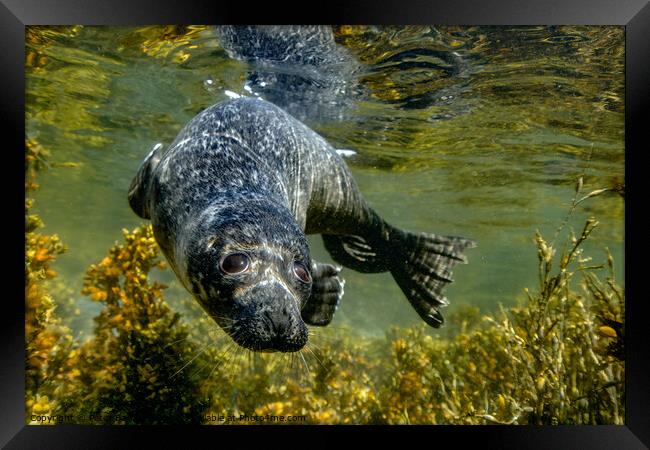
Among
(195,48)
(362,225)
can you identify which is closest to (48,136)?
(195,48)

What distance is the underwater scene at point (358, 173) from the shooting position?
476 cm

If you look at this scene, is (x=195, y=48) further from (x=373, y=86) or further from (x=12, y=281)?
(x=12, y=281)

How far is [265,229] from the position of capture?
9.98 feet

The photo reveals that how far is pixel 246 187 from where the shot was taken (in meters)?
3.67

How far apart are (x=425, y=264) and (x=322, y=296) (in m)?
3.08

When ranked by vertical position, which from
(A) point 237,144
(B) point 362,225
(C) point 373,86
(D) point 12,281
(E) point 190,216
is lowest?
(B) point 362,225

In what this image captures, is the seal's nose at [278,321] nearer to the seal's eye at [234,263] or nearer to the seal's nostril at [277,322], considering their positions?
the seal's nostril at [277,322]

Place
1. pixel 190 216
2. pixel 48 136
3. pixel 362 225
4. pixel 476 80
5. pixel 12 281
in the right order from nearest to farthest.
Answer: pixel 12 281, pixel 190 216, pixel 362 225, pixel 476 80, pixel 48 136

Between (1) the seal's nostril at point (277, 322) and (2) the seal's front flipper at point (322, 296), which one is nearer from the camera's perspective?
(1) the seal's nostril at point (277, 322)

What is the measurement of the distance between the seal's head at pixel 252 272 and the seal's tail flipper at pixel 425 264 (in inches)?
156

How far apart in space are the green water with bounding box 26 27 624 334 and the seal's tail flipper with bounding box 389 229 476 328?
86.4 inches

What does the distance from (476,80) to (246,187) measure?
5.84 metres
